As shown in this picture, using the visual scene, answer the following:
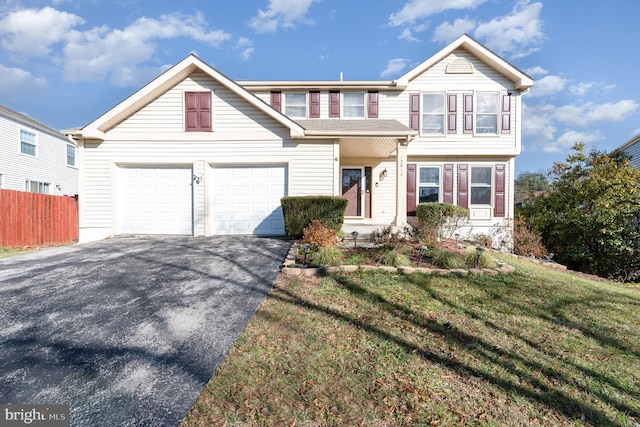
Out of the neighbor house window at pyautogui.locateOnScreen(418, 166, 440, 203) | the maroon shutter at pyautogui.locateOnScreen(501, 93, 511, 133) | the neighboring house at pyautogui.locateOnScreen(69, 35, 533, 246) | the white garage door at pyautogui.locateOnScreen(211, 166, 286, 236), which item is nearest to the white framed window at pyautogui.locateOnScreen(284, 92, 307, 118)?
the neighboring house at pyautogui.locateOnScreen(69, 35, 533, 246)

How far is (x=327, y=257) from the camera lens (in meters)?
5.71

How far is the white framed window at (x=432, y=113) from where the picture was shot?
1208cm

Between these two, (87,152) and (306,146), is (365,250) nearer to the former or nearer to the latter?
(306,146)

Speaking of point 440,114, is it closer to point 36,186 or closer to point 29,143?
point 29,143

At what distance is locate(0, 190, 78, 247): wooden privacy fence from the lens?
9703 millimetres

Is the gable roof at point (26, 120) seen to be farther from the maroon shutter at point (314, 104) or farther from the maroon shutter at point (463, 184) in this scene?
the maroon shutter at point (463, 184)

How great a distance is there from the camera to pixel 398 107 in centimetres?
1215

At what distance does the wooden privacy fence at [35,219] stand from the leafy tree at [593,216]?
1849 cm

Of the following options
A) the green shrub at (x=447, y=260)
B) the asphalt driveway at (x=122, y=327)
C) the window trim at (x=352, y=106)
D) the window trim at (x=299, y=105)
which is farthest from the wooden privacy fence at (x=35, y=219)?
the green shrub at (x=447, y=260)

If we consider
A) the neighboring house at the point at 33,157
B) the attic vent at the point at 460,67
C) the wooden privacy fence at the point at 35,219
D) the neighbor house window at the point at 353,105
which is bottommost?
the wooden privacy fence at the point at 35,219

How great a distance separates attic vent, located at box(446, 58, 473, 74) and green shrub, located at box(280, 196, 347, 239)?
26.8 feet

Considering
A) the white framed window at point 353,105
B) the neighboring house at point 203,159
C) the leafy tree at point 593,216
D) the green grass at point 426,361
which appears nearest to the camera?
the green grass at point 426,361

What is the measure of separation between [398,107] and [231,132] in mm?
6887

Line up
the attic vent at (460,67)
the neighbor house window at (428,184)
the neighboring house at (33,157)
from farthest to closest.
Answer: the neighboring house at (33,157) < the neighbor house window at (428,184) < the attic vent at (460,67)
